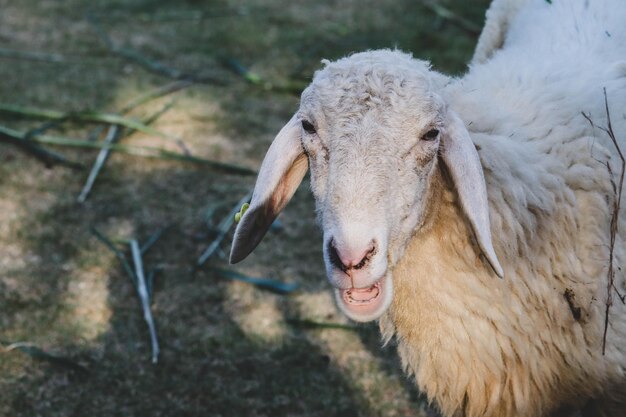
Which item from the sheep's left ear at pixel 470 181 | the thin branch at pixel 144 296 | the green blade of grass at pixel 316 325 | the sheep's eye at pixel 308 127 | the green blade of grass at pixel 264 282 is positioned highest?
the sheep's left ear at pixel 470 181

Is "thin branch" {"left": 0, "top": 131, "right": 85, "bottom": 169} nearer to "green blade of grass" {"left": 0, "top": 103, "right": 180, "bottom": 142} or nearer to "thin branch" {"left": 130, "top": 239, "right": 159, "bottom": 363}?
"green blade of grass" {"left": 0, "top": 103, "right": 180, "bottom": 142}

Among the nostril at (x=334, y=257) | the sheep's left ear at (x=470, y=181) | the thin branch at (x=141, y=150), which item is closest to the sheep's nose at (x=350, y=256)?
the nostril at (x=334, y=257)

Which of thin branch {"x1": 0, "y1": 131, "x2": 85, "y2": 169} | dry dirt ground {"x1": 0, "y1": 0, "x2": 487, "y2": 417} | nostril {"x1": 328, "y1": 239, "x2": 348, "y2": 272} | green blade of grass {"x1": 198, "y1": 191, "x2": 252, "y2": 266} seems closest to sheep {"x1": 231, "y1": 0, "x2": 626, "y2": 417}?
nostril {"x1": 328, "y1": 239, "x2": 348, "y2": 272}

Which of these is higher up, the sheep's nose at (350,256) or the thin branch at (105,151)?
the sheep's nose at (350,256)

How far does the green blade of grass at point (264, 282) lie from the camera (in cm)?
375

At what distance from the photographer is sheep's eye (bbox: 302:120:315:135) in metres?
2.30

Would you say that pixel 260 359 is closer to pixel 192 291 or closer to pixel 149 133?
pixel 192 291

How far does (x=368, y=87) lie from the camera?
7.29 feet

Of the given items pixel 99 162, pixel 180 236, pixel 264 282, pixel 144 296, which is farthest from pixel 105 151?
pixel 264 282

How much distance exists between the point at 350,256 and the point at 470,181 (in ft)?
1.38

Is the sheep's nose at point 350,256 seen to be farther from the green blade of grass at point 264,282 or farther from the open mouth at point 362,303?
the green blade of grass at point 264,282

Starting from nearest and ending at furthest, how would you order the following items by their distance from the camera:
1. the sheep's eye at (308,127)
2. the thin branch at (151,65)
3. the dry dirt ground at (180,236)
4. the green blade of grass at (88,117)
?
the sheep's eye at (308,127) → the dry dirt ground at (180,236) → the green blade of grass at (88,117) → the thin branch at (151,65)

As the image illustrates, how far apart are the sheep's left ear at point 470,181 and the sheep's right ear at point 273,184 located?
1.40ft

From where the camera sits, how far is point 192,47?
6.21 metres
